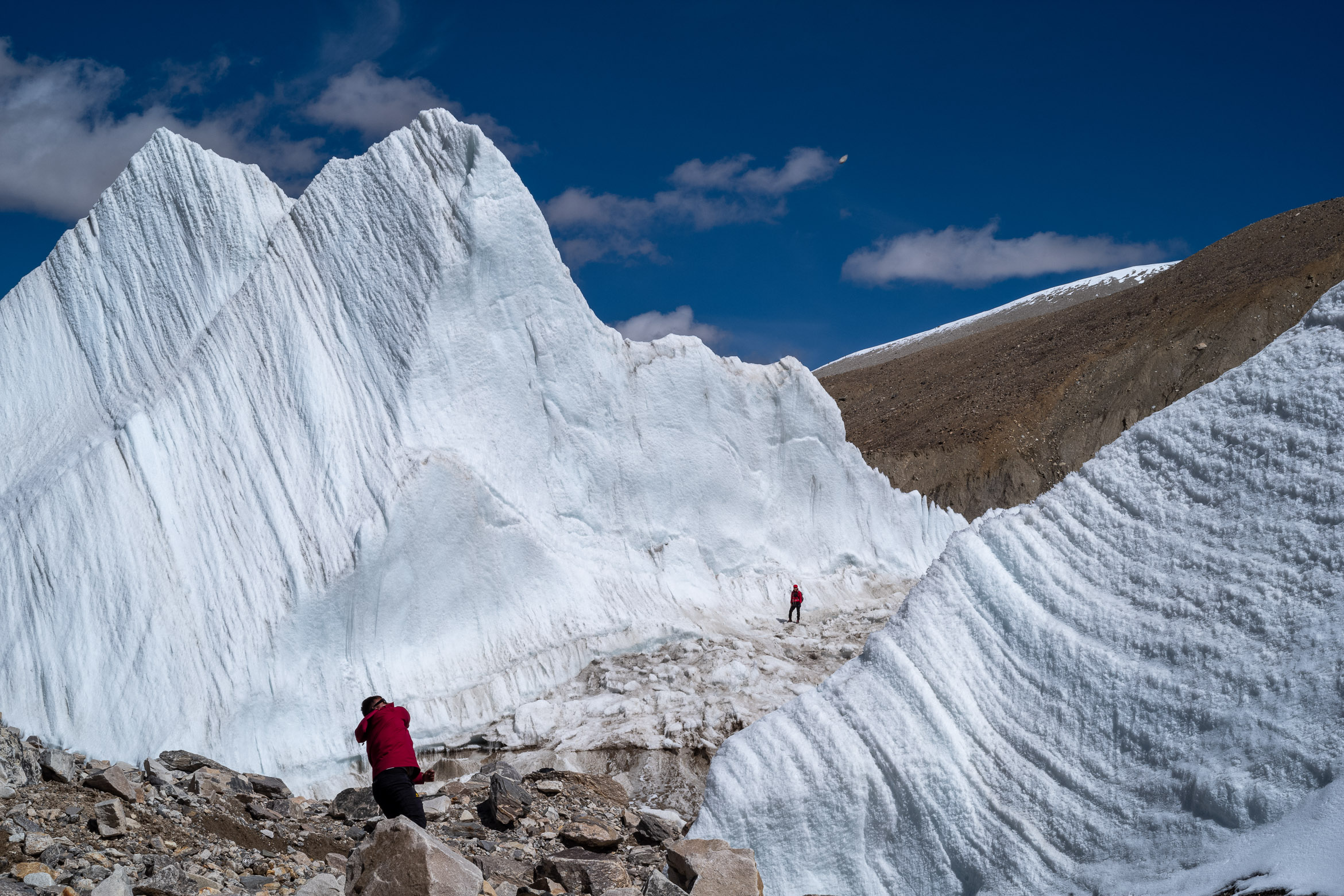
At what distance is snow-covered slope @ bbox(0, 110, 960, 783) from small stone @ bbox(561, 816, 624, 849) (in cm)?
301

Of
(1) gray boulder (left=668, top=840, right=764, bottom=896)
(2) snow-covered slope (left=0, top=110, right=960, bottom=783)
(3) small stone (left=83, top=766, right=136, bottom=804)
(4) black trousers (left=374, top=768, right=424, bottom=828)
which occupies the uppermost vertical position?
(2) snow-covered slope (left=0, top=110, right=960, bottom=783)

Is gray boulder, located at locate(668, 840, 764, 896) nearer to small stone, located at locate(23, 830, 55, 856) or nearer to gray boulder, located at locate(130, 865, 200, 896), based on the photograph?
gray boulder, located at locate(130, 865, 200, 896)

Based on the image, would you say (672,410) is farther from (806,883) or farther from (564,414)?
(806,883)

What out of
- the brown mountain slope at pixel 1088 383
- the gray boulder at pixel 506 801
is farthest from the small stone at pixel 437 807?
the brown mountain slope at pixel 1088 383

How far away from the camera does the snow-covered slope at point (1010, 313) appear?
96.8 meters

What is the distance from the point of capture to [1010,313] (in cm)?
10150

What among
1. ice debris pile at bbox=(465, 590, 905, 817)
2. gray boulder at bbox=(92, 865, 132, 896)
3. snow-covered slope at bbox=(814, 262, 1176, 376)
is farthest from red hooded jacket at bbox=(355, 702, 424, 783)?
snow-covered slope at bbox=(814, 262, 1176, 376)

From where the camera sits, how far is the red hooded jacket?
6.02 metres

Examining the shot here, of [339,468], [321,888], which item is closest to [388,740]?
[321,888]

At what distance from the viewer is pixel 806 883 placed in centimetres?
555

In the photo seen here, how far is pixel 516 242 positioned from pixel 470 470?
3.04 meters

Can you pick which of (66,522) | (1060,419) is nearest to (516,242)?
(66,522)

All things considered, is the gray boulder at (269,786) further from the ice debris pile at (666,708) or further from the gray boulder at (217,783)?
the ice debris pile at (666,708)

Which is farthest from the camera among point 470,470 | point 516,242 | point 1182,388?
point 1182,388
